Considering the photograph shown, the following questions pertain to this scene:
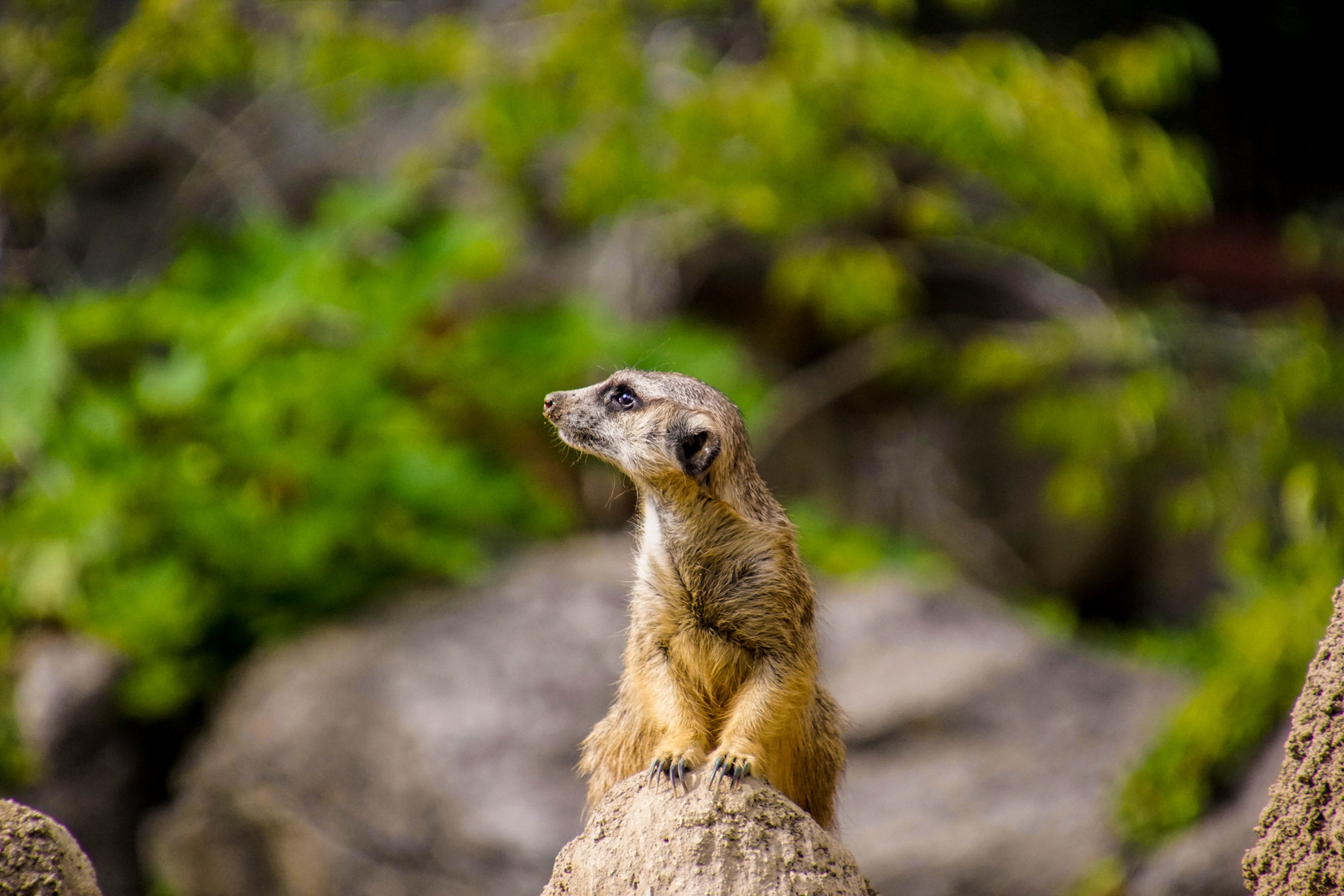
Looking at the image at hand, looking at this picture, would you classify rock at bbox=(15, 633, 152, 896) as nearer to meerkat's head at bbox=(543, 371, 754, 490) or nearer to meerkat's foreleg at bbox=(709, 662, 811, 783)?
meerkat's head at bbox=(543, 371, 754, 490)

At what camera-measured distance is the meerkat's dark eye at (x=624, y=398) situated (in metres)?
2.04

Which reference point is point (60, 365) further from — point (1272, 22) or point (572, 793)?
point (1272, 22)

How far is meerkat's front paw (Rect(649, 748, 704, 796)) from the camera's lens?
176cm

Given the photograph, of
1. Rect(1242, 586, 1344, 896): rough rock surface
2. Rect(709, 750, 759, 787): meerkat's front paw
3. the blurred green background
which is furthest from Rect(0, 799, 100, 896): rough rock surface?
Rect(1242, 586, 1344, 896): rough rock surface

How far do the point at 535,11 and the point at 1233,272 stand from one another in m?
6.42

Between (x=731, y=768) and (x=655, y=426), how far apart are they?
2.04 ft

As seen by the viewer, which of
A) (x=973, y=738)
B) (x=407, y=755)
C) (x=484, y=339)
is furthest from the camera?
(x=484, y=339)

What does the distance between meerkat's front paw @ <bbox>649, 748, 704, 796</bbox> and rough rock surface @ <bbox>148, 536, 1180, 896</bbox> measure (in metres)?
2.33

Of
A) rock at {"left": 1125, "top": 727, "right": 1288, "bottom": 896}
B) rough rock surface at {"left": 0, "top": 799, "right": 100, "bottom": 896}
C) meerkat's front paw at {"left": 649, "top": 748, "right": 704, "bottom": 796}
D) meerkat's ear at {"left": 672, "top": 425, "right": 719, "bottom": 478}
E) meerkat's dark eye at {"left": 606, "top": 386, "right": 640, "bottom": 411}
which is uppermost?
rock at {"left": 1125, "top": 727, "right": 1288, "bottom": 896}

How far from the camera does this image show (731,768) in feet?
5.74

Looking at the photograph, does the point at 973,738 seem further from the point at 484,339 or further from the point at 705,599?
the point at 705,599

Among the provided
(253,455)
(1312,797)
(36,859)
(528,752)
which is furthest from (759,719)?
(253,455)

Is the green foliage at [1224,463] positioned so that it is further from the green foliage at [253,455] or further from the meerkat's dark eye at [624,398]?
the meerkat's dark eye at [624,398]

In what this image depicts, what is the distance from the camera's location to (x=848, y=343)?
904 cm
